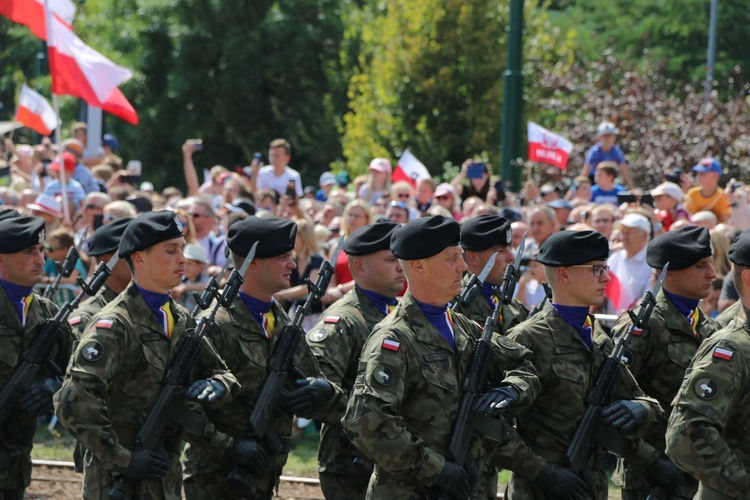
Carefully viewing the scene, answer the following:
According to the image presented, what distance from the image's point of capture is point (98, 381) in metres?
6.08

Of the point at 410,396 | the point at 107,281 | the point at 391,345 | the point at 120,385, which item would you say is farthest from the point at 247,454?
the point at 107,281

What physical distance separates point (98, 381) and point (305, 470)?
4.66 meters

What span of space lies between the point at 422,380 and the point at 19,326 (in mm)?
2680

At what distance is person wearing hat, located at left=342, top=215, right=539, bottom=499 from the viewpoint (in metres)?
5.57

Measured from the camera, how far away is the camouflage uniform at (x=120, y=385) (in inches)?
238

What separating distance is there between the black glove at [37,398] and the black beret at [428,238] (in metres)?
2.25

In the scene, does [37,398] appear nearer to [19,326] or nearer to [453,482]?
[19,326]

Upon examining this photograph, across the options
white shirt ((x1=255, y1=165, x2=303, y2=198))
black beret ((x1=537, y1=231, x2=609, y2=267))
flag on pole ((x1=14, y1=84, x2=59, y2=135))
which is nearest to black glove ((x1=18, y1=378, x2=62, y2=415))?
black beret ((x1=537, y1=231, x2=609, y2=267))

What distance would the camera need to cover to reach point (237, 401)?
6934 mm

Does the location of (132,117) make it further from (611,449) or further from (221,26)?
(221,26)

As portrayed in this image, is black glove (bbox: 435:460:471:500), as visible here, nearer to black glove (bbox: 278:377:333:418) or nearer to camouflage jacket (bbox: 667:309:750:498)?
camouflage jacket (bbox: 667:309:750:498)

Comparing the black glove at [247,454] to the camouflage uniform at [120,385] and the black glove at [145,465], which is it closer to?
the camouflage uniform at [120,385]

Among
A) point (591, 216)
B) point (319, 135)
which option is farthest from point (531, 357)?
point (319, 135)

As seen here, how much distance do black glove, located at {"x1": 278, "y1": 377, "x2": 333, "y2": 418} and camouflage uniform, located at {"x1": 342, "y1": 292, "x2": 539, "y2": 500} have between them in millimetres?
863
